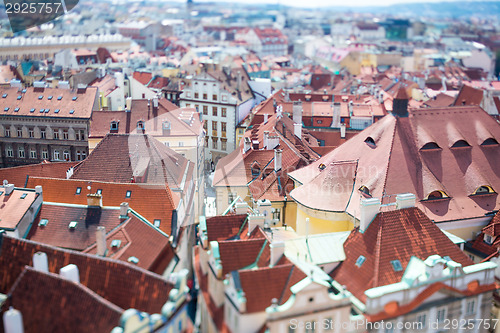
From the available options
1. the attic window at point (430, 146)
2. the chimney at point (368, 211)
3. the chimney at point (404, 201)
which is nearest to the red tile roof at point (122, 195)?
the chimney at point (368, 211)

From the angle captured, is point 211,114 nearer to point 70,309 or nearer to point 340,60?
point 70,309

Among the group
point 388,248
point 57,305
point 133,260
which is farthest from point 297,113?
point 57,305

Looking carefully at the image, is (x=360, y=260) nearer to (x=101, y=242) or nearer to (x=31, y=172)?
(x=101, y=242)

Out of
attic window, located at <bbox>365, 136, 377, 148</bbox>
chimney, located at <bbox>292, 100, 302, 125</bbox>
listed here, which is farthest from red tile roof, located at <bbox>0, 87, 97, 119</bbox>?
attic window, located at <bbox>365, 136, 377, 148</bbox>

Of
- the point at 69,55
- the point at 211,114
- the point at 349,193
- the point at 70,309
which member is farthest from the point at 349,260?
the point at 69,55

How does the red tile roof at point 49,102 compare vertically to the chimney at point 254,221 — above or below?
below

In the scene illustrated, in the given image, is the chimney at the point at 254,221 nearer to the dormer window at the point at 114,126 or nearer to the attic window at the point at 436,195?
the attic window at the point at 436,195

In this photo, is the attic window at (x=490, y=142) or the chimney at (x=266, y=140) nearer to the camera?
the attic window at (x=490, y=142)
